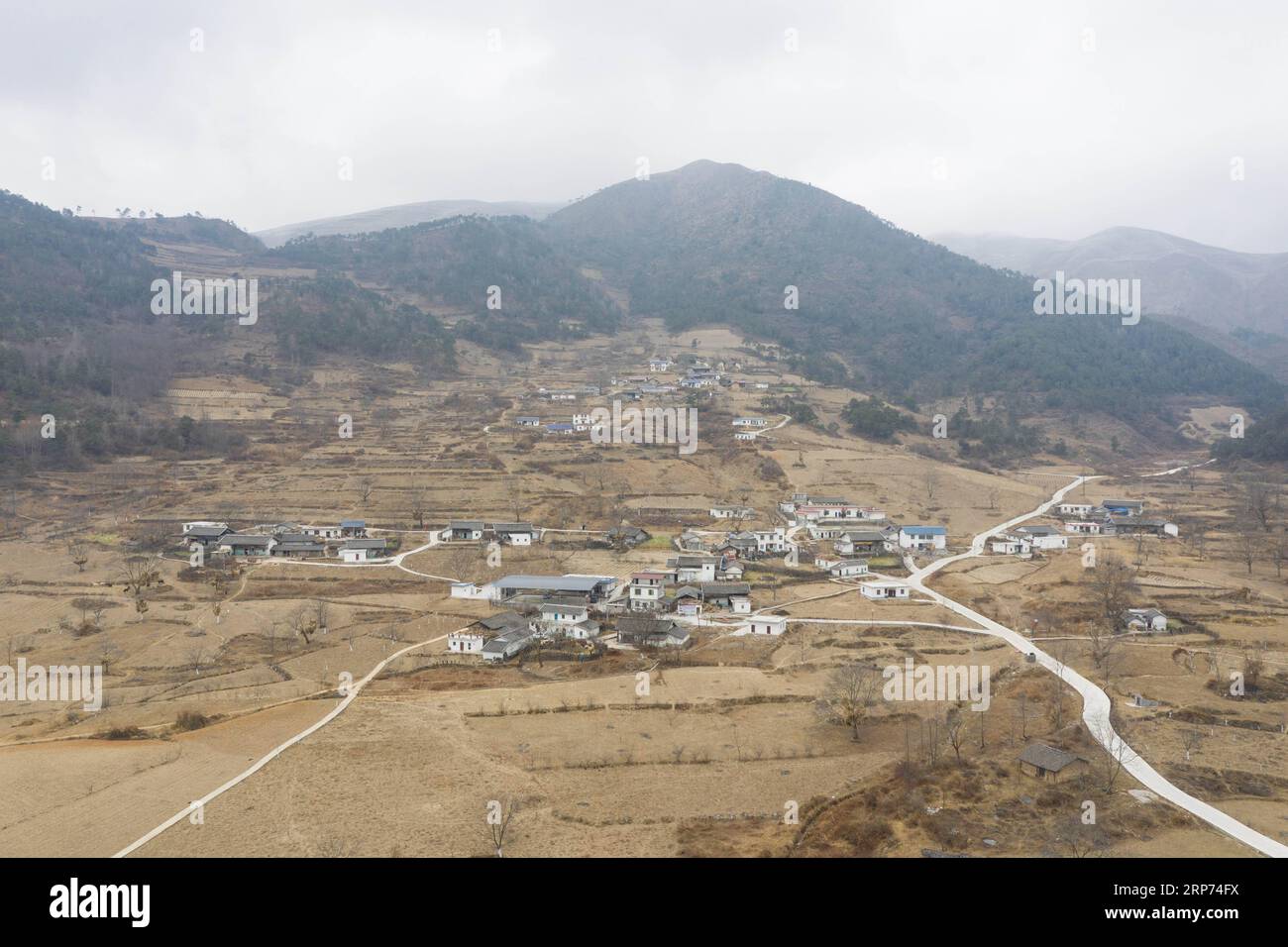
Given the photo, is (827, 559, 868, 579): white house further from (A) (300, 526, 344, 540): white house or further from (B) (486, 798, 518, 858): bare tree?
(A) (300, 526, 344, 540): white house

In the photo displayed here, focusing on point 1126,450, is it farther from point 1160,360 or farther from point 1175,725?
point 1175,725

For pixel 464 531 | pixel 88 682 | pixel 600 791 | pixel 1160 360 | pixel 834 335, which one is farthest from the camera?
pixel 834 335

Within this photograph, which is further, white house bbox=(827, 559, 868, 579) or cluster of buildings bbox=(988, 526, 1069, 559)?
cluster of buildings bbox=(988, 526, 1069, 559)

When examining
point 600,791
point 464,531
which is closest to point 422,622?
point 464,531

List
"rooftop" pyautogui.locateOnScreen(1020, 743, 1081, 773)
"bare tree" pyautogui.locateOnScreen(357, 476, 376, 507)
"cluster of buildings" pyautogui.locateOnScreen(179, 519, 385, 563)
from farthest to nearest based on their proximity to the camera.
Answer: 1. "bare tree" pyautogui.locateOnScreen(357, 476, 376, 507)
2. "cluster of buildings" pyautogui.locateOnScreen(179, 519, 385, 563)
3. "rooftop" pyautogui.locateOnScreen(1020, 743, 1081, 773)

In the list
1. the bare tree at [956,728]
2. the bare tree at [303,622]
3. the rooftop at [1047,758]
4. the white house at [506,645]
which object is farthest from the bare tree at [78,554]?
the rooftop at [1047,758]

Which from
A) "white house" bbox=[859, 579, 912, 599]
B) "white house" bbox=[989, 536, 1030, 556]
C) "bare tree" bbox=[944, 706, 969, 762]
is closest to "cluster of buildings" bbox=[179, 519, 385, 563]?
"white house" bbox=[859, 579, 912, 599]
